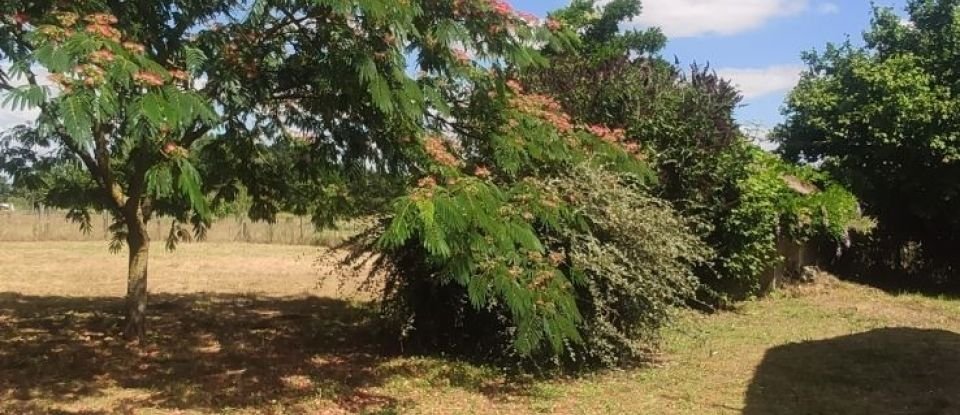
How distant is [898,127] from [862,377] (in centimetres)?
831

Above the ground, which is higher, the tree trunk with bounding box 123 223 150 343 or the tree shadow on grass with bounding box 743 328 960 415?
the tree trunk with bounding box 123 223 150 343

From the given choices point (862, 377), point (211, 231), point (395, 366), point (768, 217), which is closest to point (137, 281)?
point (395, 366)

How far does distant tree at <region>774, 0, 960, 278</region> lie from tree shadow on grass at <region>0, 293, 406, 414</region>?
10268 mm

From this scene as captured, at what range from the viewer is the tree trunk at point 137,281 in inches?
357

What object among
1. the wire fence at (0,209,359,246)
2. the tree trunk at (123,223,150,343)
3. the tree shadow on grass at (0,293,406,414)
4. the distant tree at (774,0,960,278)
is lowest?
the tree shadow on grass at (0,293,406,414)

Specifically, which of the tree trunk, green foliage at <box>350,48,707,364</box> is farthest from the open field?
green foliage at <box>350,48,707,364</box>

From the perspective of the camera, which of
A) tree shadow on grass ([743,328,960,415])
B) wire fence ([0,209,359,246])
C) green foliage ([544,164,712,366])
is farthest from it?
wire fence ([0,209,359,246])

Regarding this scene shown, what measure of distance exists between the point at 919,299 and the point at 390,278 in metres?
10.4

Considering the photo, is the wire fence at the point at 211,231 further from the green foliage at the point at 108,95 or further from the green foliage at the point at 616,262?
the green foliage at the point at 108,95

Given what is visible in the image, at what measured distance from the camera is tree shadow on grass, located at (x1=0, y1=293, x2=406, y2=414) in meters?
7.13

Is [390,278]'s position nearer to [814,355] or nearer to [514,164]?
[514,164]

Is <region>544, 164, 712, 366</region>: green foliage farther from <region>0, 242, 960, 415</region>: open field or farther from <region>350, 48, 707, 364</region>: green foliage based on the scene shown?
<region>0, 242, 960, 415</region>: open field

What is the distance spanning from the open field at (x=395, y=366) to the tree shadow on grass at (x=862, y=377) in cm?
2

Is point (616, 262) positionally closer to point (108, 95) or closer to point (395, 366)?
point (395, 366)
